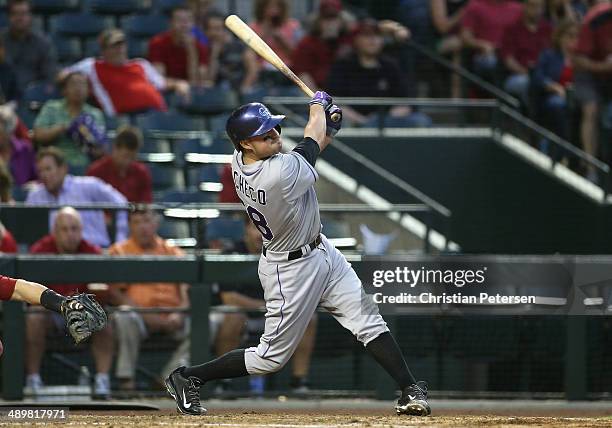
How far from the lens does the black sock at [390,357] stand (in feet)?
21.4

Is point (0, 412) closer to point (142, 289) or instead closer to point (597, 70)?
point (142, 289)

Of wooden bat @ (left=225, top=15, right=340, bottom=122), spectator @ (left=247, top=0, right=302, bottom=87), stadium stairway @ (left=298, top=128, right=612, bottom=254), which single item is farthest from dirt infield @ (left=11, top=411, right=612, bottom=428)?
spectator @ (left=247, top=0, right=302, bottom=87)

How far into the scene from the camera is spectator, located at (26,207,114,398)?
8320mm

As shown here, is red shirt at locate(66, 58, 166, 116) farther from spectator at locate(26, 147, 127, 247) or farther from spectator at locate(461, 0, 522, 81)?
spectator at locate(461, 0, 522, 81)

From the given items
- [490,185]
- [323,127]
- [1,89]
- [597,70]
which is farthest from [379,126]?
[323,127]

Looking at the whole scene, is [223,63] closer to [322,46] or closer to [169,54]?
[169,54]

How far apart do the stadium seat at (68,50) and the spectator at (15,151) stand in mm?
1664

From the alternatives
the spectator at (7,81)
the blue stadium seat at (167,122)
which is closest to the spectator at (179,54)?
the blue stadium seat at (167,122)

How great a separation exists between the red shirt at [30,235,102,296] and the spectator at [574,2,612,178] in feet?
14.4

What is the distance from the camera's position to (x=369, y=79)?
11.1m

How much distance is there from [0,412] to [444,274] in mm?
2632

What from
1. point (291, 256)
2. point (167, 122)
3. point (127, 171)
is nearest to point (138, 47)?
point (167, 122)

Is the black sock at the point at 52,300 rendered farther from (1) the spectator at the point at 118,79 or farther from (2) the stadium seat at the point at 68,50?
(2) the stadium seat at the point at 68,50

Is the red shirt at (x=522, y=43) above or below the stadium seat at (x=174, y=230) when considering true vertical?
above
